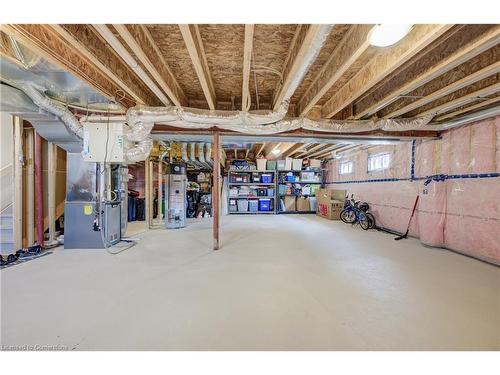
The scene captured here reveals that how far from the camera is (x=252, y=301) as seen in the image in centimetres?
183

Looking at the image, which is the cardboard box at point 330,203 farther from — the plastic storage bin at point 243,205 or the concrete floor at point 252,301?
the concrete floor at point 252,301

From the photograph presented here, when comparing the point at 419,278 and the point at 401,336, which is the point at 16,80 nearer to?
the point at 401,336

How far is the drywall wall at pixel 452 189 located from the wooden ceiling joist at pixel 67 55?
4770 mm

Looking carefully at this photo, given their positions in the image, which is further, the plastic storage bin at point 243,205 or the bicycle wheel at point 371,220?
the plastic storage bin at point 243,205

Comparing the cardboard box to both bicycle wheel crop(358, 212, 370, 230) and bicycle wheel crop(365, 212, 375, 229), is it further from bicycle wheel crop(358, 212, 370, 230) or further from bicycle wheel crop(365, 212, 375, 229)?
bicycle wheel crop(365, 212, 375, 229)

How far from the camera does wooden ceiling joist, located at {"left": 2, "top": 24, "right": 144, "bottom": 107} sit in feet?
4.87

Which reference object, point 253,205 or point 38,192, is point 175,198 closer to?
point 38,192

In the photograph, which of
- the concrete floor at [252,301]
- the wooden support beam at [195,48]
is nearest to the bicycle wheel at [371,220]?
the concrete floor at [252,301]

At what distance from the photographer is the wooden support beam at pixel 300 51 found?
1431 mm

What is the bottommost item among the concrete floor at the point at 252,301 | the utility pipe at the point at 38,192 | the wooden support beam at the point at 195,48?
the concrete floor at the point at 252,301

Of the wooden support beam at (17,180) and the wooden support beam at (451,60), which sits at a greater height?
the wooden support beam at (451,60)

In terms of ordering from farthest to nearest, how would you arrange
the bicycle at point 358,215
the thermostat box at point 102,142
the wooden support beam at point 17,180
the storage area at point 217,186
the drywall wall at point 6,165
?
the bicycle at point 358,215 < the drywall wall at point 6,165 < the wooden support beam at point 17,180 < the thermostat box at point 102,142 < the storage area at point 217,186
